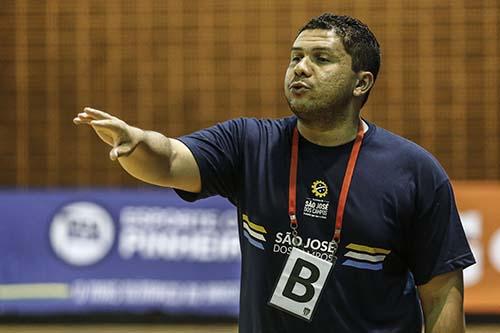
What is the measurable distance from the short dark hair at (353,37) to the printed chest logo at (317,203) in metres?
0.43

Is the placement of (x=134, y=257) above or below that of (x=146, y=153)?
below

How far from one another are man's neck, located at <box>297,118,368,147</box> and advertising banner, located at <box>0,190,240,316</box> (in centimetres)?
461

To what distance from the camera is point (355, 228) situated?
2908mm

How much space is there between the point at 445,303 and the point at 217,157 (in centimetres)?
91

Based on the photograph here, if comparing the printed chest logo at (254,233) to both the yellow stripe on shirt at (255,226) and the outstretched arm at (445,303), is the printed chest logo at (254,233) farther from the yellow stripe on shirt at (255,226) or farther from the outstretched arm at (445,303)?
the outstretched arm at (445,303)

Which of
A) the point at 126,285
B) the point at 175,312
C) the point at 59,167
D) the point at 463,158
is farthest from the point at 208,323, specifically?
the point at 463,158

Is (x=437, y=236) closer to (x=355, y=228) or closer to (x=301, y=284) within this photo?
(x=355, y=228)

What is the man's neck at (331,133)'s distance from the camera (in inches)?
119

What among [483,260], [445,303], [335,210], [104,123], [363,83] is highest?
[363,83]

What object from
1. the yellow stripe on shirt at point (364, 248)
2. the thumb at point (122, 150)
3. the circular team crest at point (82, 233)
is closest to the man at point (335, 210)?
the yellow stripe on shirt at point (364, 248)

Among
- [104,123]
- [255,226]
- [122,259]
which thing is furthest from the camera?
[122,259]

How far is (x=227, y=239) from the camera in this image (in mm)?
7625

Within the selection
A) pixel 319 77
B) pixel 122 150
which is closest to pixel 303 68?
pixel 319 77

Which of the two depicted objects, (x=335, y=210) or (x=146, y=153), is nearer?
(x=146, y=153)
